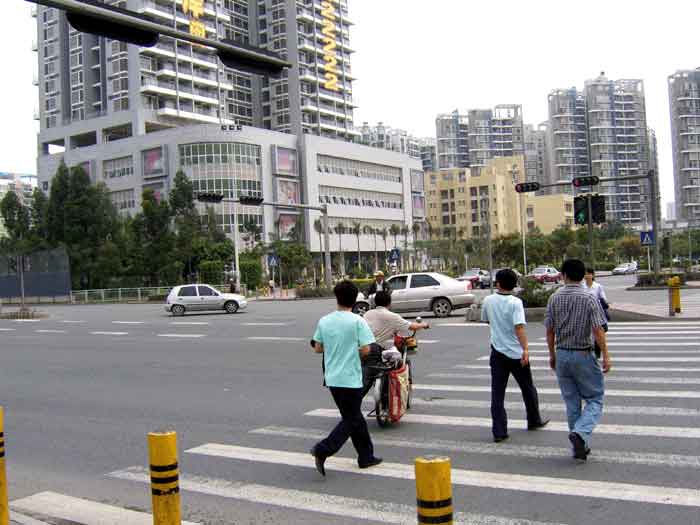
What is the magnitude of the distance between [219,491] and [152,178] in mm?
83357

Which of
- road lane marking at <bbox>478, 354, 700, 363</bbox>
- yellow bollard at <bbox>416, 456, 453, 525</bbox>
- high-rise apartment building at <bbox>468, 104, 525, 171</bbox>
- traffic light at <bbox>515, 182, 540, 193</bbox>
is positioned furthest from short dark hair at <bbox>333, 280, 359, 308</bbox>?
high-rise apartment building at <bbox>468, 104, 525, 171</bbox>

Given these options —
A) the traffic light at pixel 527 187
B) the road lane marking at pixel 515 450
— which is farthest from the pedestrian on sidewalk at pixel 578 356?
the traffic light at pixel 527 187

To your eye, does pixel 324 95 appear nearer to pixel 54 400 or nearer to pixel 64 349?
pixel 64 349

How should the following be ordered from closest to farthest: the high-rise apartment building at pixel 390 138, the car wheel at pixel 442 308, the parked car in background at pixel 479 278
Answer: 1. the car wheel at pixel 442 308
2. the parked car in background at pixel 479 278
3. the high-rise apartment building at pixel 390 138

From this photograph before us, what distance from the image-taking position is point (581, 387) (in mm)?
6395

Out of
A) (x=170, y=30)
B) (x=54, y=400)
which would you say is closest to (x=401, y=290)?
(x=54, y=400)

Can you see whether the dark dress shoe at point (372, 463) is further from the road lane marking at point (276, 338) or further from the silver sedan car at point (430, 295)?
the silver sedan car at point (430, 295)

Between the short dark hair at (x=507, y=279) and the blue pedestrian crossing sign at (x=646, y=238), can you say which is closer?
the short dark hair at (x=507, y=279)

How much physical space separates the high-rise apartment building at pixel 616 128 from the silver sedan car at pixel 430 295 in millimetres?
130281

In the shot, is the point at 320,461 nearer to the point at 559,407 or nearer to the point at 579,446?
the point at 579,446

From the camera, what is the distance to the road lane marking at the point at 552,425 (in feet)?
23.5

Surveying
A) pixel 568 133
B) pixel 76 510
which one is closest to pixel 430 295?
pixel 76 510

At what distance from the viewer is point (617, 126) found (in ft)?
486

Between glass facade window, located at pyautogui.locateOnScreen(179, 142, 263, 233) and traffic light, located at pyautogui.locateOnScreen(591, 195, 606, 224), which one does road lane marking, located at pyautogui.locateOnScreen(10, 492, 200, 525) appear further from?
glass facade window, located at pyautogui.locateOnScreen(179, 142, 263, 233)
